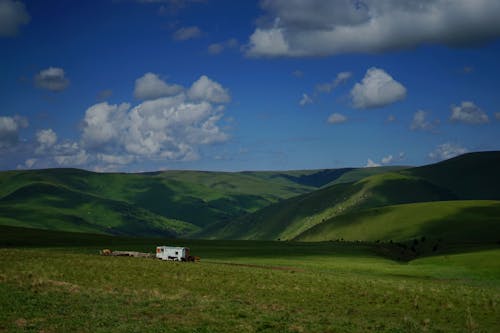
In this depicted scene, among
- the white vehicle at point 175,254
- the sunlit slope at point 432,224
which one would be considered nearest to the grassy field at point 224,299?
the white vehicle at point 175,254

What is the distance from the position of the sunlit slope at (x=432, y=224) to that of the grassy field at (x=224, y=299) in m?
70.1

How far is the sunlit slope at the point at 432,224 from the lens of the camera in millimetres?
139125

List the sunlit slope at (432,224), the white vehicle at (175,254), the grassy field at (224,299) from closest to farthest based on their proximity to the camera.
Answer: the grassy field at (224,299)
the white vehicle at (175,254)
the sunlit slope at (432,224)

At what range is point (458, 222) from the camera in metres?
157

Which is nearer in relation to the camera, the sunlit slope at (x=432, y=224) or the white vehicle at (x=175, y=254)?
the white vehicle at (x=175, y=254)

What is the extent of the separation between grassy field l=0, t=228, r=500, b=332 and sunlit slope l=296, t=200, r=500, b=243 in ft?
230

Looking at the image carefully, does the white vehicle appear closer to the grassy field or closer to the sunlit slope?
the grassy field

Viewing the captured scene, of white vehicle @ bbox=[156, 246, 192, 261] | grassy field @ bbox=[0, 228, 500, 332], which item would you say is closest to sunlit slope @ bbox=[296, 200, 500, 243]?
grassy field @ bbox=[0, 228, 500, 332]

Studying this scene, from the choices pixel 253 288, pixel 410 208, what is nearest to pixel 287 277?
pixel 253 288

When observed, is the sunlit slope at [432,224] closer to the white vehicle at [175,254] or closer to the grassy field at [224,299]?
the grassy field at [224,299]

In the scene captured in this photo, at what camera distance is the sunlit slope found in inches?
5477

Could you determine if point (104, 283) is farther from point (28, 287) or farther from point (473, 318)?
point (473, 318)

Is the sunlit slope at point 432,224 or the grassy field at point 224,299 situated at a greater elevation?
the sunlit slope at point 432,224

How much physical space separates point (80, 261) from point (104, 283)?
62.9ft
